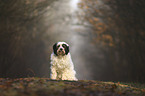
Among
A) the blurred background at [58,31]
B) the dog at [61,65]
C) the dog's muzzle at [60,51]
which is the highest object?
the blurred background at [58,31]

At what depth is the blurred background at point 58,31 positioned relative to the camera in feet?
47.2

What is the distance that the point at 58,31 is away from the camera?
1166 inches

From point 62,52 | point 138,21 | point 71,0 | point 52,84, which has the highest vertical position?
point 71,0

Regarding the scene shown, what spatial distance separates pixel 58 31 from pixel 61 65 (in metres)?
18.8

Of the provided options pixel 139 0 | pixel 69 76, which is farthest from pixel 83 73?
pixel 69 76

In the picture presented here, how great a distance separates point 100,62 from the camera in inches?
1442

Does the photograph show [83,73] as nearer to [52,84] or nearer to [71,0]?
[71,0]

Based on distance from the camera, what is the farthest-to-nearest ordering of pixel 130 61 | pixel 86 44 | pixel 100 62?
pixel 86 44 < pixel 100 62 < pixel 130 61

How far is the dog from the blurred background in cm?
105

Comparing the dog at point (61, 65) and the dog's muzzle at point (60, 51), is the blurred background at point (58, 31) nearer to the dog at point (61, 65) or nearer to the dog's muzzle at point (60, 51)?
the dog at point (61, 65)

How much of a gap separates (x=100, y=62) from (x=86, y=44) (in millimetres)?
5497

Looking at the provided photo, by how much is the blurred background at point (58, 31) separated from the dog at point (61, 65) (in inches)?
41.1

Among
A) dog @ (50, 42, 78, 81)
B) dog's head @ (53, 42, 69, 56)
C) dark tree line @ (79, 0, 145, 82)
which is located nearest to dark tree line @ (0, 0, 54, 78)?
dog @ (50, 42, 78, 81)

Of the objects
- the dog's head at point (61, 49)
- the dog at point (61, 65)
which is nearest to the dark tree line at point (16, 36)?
the dog at point (61, 65)
